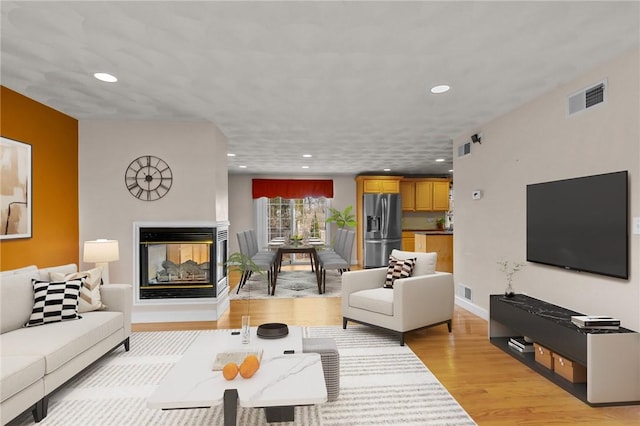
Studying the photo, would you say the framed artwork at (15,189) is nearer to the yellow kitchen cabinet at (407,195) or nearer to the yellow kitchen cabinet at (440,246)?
the yellow kitchen cabinet at (440,246)

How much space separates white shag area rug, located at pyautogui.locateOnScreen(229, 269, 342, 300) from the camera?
584cm

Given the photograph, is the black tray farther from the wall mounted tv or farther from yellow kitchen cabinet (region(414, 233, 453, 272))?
yellow kitchen cabinet (region(414, 233, 453, 272))

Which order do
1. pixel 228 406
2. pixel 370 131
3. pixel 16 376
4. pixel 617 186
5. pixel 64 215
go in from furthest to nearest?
pixel 370 131 < pixel 64 215 < pixel 617 186 < pixel 16 376 < pixel 228 406

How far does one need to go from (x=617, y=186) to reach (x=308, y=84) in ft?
8.01

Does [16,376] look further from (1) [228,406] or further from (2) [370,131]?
(2) [370,131]

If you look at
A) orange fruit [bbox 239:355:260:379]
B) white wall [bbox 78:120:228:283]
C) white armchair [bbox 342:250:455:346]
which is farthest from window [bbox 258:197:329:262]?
orange fruit [bbox 239:355:260:379]

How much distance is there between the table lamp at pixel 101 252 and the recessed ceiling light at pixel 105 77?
5.68 ft

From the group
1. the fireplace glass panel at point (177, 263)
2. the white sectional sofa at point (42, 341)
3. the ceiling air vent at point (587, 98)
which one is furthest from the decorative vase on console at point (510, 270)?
the white sectional sofa at point (42, 341)

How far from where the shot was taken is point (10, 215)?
325 cm

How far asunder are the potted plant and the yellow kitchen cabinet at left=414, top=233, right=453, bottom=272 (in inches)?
109

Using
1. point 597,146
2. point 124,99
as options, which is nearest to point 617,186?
point 597,146

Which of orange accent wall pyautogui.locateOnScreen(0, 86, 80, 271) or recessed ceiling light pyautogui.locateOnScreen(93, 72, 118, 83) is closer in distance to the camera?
recessed ceiling light pyautogui.locateOnScreen(93, 72, 118, 83)

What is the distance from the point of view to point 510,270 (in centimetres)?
400

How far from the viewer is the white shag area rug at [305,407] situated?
90.6 inches
